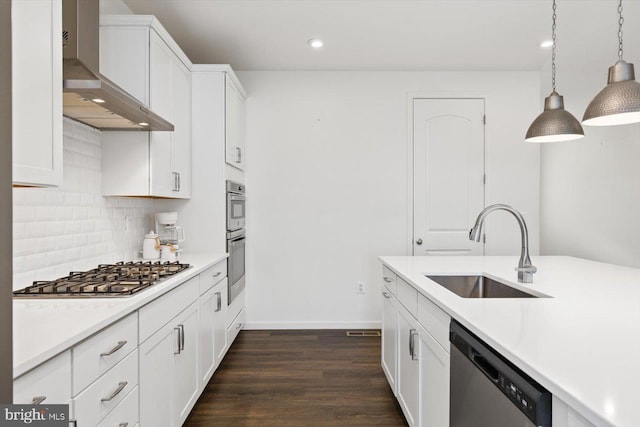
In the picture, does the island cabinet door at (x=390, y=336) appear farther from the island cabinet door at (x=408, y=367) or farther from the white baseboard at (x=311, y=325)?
the white baseboard at (x=311, y=325)

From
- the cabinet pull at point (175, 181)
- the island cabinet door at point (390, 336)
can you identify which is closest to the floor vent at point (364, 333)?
the island cabinet door at point (390, 336)

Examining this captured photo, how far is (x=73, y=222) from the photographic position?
2016mm

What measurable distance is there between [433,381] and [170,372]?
4.07ft

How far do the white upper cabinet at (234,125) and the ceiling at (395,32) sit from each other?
38 cm

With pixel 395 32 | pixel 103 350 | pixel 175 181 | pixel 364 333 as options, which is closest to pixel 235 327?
pixel 364 333

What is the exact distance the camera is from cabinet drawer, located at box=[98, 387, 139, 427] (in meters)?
1.26

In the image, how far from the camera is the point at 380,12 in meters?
2.68

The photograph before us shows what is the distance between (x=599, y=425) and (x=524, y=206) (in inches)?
143

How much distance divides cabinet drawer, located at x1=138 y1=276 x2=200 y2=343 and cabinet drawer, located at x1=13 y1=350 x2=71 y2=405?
44 cm

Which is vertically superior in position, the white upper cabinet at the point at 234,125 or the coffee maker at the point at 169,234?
the white upper cabinet at the point at 234,125

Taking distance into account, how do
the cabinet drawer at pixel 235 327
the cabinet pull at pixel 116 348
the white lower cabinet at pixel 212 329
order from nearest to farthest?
the cabinet pull at pixel 116 348
the white lower cabinet at pixel 212 329
the cabinet drawer at pixel 235 327

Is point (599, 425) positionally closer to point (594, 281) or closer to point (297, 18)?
point (594, 281)

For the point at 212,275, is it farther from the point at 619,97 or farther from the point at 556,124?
the point at 619,97

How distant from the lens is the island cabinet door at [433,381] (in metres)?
1.41
